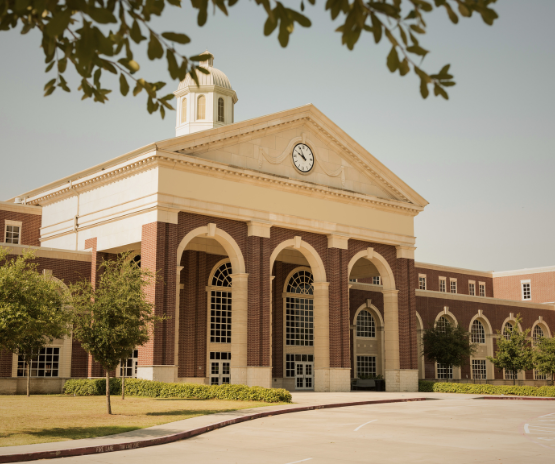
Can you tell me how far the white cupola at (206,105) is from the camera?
45062 millimetres

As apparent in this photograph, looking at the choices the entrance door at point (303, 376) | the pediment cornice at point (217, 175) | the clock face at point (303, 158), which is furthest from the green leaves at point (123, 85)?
the entrance door at point (303, 376)

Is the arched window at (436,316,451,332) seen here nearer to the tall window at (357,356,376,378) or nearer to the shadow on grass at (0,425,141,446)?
the tall window at (357,356,376,378)

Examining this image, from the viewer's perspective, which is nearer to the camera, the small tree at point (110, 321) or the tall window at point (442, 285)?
the small tree at point (110, 321)

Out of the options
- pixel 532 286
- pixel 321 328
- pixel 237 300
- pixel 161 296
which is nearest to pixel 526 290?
pixel 532 286

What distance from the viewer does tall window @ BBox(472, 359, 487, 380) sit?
56.5 metres

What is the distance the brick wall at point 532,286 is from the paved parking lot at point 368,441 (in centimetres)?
4967

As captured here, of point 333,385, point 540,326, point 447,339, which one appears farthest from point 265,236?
point 540,326

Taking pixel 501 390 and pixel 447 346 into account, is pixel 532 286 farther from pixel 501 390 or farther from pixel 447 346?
pixel 501 390

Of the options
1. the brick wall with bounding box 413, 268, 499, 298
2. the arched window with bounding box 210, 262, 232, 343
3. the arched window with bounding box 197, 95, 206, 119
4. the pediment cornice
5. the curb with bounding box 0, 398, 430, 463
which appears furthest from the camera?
the brick wall with bounding box 413, 268, 499, 298

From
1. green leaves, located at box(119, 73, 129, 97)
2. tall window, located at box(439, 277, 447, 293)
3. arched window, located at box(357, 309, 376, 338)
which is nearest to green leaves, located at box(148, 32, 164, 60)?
green leaves, located at box(119, 73, 129, 97)

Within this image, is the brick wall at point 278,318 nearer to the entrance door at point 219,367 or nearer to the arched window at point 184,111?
the entrance door at point 219,367

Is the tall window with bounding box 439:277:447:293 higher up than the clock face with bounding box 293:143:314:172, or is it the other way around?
the clock face with bounding box 293:143:314:172

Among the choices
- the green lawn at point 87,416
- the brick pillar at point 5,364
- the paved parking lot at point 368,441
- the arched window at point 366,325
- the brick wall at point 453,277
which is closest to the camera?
the paved parking lot at point 368,441

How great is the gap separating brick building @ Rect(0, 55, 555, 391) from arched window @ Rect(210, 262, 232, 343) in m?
0.08
